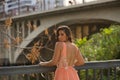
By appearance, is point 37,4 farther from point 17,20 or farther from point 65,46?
point 65,46

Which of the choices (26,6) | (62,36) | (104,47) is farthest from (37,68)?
(26,6)

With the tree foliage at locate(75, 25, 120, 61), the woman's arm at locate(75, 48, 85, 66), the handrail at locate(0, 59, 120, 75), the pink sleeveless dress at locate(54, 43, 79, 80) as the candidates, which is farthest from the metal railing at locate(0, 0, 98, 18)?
the pink sleeveless dress at locate(54, 43, 79, 80)

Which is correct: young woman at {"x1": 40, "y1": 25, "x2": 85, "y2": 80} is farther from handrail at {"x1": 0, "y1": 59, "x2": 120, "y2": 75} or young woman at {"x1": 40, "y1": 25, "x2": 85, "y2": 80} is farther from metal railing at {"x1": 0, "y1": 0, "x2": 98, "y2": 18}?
metal railing at {"x1": 0, "y1": 0, "x2": 98, "y2": 18}

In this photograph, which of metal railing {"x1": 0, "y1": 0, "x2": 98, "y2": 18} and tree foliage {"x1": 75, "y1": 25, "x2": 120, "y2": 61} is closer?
tree foliage {"x1": 75, "y1": 25, "x2": 120, "y2": 61}

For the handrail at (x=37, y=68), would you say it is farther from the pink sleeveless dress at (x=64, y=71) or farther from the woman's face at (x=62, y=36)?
the woman's face at (x=62, y=36)

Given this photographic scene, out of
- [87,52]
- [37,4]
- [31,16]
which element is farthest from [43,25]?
[87,52]

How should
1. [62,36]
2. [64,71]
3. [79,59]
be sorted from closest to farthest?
[64,71], [62,36], [79,59]

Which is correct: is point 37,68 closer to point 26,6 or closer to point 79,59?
point 79,59

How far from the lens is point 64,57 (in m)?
5.48

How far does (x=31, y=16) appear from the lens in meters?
33.6

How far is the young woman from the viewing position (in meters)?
5.45

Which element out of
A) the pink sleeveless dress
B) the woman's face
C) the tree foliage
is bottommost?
the tree foliage

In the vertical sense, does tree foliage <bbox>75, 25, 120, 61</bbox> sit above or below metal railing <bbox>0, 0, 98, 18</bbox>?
below

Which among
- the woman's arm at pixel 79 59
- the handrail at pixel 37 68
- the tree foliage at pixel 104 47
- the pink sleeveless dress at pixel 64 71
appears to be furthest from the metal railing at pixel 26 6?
the pink sleeveless dress at pixel 64 71
